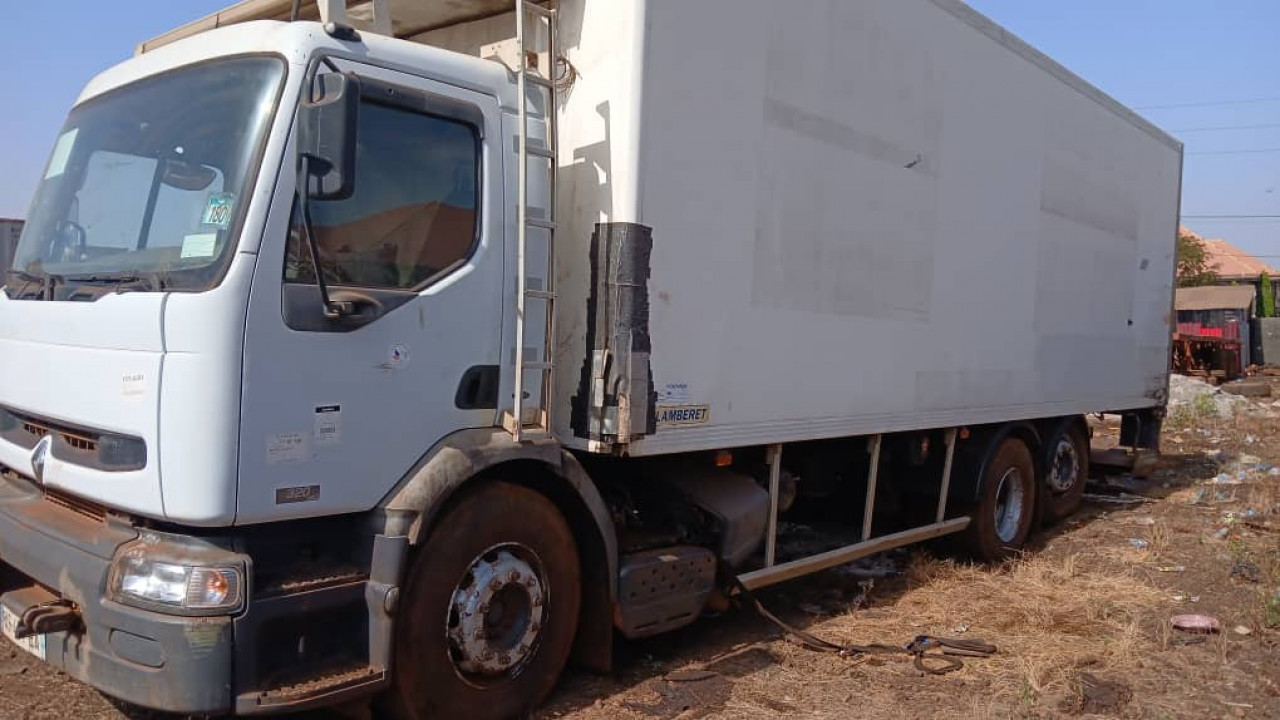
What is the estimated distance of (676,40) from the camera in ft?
14.8

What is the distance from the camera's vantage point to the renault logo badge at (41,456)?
380 centimetres

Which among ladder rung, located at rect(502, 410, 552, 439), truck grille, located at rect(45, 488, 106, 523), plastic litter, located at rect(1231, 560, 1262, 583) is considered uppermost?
ladder rung, located at rect(502, 410, 552, 439)

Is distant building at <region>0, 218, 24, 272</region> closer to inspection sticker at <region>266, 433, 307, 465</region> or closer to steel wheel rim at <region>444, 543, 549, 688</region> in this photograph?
inspection sticker at <region>266, 433, 307, 465</region>

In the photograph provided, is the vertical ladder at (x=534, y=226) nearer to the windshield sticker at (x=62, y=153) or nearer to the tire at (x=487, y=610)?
the tire at (x=487, y=610)

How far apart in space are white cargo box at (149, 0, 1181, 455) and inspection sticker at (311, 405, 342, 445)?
1143 mm

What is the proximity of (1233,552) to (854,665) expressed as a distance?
4.41 m

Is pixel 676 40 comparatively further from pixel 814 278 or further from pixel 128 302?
pixel 128 302

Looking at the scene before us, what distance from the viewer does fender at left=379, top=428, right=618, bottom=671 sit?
370 cm

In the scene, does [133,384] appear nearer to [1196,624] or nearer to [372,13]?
[372,13]

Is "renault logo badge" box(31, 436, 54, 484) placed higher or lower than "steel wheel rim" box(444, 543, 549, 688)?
higher

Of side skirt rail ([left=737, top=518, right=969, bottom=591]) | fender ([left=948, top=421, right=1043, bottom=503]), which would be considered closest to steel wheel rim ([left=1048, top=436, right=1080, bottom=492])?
fender ([left=948, top=421, right=1043, bottom=503])

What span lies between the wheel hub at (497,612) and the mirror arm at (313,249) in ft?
3.80

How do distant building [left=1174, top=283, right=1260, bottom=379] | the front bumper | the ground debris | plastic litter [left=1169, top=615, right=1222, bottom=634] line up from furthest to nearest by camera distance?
distant building [left=1174, top=283, right=1260, bottom=379]
plastic litter [left=1169, top=615, right=1222, bottom=634]
the ground debris
the front bumper

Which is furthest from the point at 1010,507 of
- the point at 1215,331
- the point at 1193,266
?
the point at 1193,266
